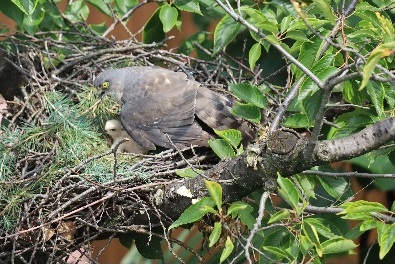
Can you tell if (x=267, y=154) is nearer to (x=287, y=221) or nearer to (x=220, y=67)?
(x=287, y=221)

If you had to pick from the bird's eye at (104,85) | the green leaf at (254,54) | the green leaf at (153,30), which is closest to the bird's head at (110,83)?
the bird's eye at (104,85)

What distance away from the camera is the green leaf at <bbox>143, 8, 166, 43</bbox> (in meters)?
4.06

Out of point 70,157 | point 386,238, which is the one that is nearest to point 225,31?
point 70,157

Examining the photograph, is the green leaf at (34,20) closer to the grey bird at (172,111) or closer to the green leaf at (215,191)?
the grey bird at (172,111)

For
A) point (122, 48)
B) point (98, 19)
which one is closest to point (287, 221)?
point (122, 48)

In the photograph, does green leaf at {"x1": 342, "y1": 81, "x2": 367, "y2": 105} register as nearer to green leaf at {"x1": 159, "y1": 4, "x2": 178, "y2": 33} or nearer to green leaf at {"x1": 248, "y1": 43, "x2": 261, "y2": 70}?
green leaf at {"x1": 248, "y1": 43, "x2": 261, "y2": 70}

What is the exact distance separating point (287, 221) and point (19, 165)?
1.32 m

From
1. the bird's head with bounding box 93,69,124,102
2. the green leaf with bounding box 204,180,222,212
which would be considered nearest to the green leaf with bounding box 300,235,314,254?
the green leaf with bounding box 204,180,222,212

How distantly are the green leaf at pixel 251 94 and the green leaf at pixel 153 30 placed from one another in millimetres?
1366

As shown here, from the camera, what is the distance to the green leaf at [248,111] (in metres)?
2.75

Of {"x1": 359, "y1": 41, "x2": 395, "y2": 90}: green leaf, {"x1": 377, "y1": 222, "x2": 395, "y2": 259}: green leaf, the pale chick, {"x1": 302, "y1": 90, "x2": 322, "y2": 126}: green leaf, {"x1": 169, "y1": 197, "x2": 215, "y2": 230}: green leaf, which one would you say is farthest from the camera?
the pale chick

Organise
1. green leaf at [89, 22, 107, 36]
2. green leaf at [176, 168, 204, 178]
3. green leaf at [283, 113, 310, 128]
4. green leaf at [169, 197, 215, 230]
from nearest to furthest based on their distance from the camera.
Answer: green leaf at [169, 197, 215, 230], green leaf at [176, 168, 204, 178], green leaf at [283, 113, 310, 128], green leaf at [89, 22, 107, 36]

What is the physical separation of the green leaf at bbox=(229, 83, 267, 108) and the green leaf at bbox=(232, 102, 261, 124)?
20 millimetres

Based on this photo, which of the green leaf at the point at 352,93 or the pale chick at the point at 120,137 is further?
the pale chick at the point at 120,137
